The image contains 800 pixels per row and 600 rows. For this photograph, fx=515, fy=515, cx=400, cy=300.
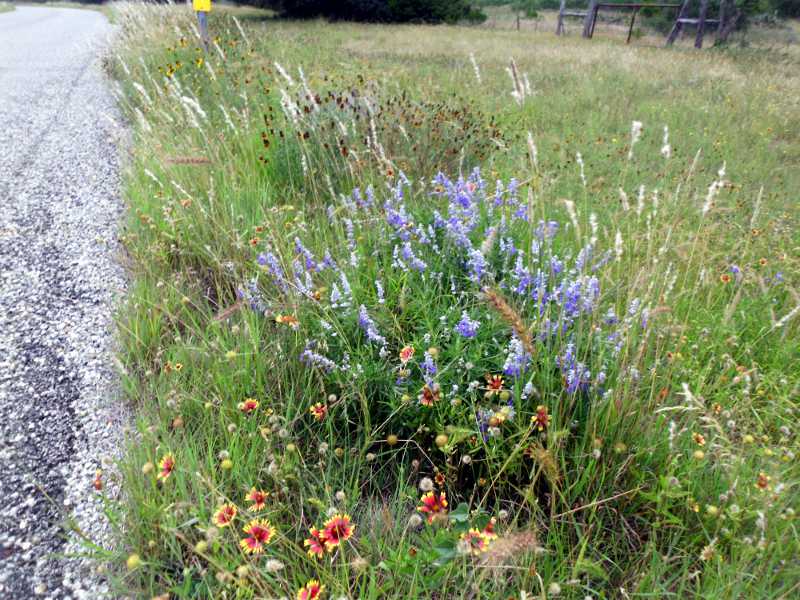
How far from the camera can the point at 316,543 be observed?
4.72 feet

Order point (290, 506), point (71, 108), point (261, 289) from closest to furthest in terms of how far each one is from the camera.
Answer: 1. point (290, 506)
2. point (261, 289)
3. point (71, 108)

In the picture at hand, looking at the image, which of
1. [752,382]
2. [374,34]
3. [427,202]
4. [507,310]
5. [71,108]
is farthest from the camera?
[374,34]

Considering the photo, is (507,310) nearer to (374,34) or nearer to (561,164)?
(561,164)

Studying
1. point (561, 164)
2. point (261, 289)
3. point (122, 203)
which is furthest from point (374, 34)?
point (261, 289)

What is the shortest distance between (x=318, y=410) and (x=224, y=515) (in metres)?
0.54

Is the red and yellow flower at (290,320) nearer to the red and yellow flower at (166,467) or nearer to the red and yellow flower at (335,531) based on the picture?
the red and yellow flower at (166,467)

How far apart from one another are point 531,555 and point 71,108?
7.08 metres

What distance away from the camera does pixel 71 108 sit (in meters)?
6.20

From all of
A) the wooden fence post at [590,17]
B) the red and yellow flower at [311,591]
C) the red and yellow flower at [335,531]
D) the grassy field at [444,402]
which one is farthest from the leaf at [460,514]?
the wooden fence post at [590,17]

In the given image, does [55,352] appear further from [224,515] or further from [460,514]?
[460,514]

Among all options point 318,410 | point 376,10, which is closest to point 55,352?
point 318,410

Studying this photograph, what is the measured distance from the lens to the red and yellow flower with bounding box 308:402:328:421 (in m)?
1.84

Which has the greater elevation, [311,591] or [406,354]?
[406,354]

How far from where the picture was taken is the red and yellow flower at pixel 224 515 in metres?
1.38
